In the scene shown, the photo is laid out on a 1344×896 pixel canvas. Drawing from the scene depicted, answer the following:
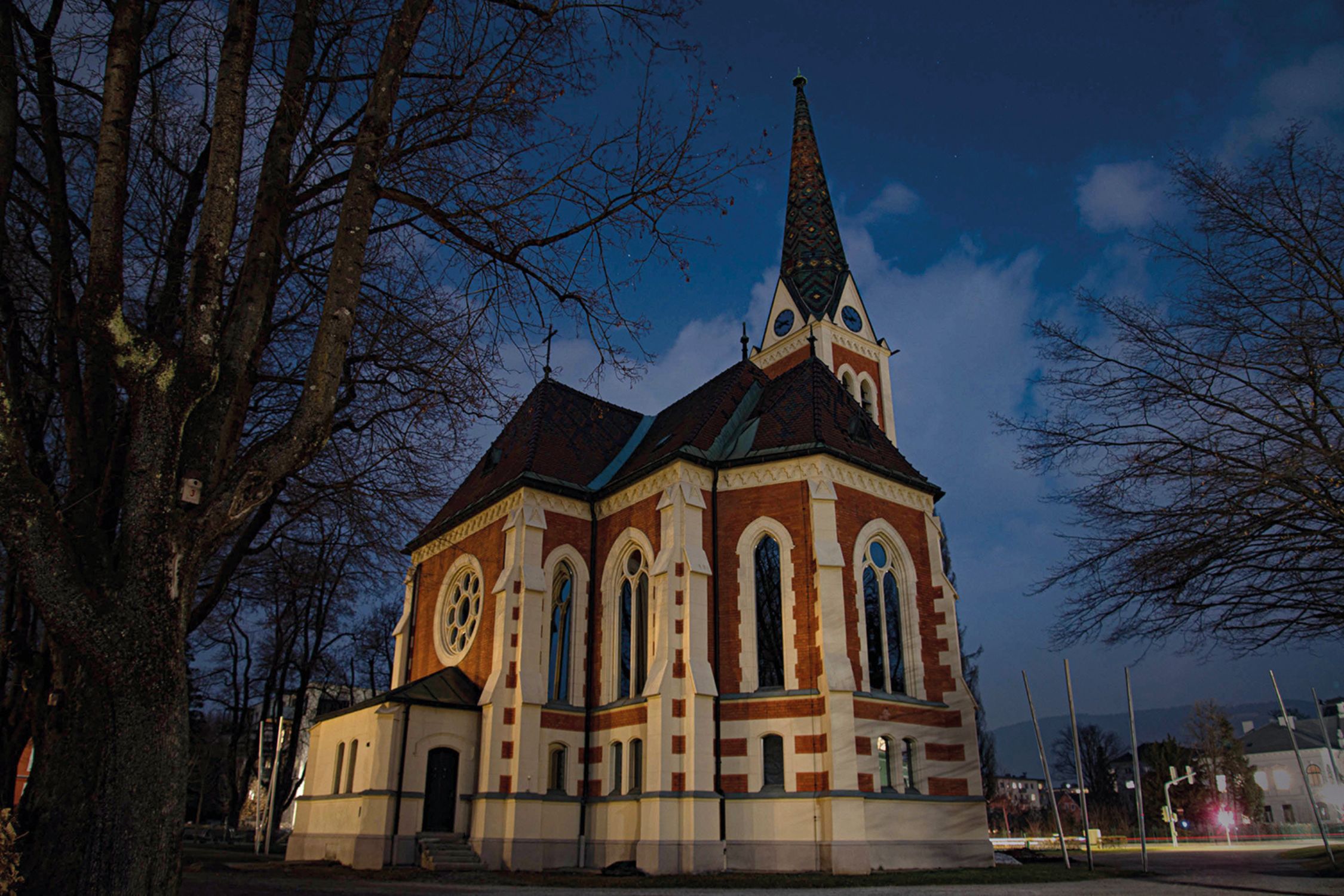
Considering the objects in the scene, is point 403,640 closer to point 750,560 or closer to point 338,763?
point 338,763

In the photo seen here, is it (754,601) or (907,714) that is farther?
(754,601)

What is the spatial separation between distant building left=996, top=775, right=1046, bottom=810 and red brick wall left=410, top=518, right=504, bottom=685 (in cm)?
7351

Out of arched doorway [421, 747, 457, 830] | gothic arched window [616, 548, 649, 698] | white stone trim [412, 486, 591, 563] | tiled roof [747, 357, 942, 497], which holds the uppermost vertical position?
tiled roof [747, 357, 942, 497]

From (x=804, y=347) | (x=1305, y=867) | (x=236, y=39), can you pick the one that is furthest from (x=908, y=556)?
(x=236, y=39)

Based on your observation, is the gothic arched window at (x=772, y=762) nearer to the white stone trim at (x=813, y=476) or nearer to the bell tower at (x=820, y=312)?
the white stone trim at (x=813, y=476)

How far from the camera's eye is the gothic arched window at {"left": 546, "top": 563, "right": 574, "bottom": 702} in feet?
74.0

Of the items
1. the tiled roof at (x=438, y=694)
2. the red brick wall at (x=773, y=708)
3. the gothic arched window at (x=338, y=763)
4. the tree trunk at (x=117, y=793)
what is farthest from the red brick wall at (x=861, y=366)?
the tree trunk at (x=117, y=793)

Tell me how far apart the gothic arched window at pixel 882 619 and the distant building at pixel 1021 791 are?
7168 cm

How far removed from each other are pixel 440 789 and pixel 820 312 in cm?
2569

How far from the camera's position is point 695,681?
19.7m

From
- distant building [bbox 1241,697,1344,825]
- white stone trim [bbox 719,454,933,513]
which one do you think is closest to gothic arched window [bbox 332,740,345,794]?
white stone trim [bbox 719,454,933,513]

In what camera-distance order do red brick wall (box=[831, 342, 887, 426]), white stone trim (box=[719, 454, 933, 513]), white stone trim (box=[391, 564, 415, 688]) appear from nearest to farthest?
white stone trim (box=[719, 454, 933, 513]) → white stone trim (box=[391, 564, 415, 688]) → red brick wall (box=[831, 342, 887, 426])

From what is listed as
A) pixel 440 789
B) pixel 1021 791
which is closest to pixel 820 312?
pixel 440 789

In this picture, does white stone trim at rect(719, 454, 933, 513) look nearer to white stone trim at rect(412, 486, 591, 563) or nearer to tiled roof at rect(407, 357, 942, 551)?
tiled roof at rect(407, 357, 942, 551)
